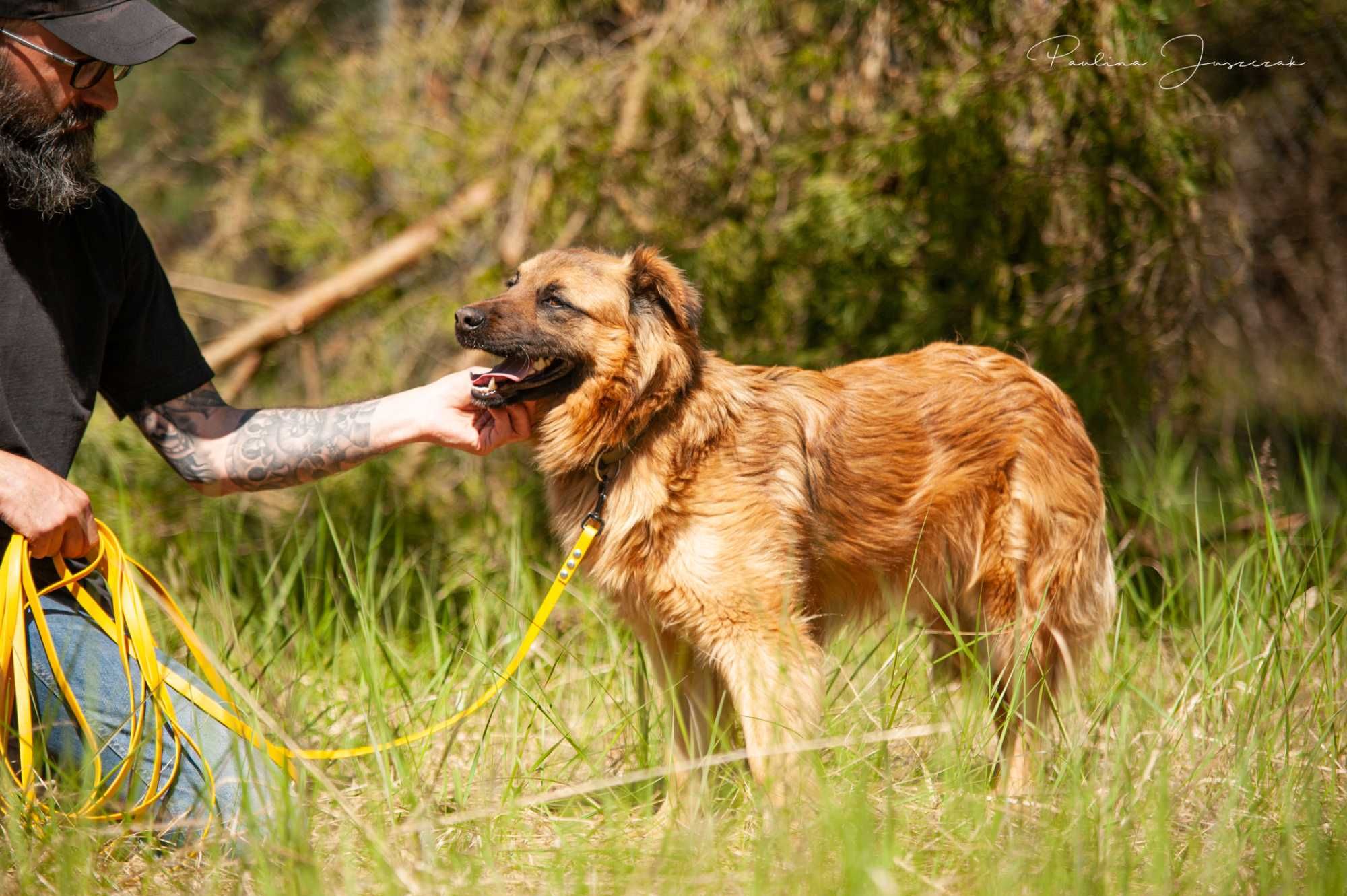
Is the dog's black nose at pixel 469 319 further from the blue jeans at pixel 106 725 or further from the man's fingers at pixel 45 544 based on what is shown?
the blue jeans at pixel 106 725

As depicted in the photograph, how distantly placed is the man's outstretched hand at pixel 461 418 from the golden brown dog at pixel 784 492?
0.31ft

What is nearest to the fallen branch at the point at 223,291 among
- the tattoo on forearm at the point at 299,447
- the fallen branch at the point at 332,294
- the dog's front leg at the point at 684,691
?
the fallen branch at the point at 332,294

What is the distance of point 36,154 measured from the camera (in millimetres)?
3059

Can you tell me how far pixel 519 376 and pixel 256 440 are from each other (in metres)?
0.86

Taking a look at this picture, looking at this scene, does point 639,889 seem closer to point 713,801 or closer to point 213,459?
point 713,801

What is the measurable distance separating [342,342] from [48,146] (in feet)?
11.6

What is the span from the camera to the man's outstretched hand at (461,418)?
10.9 feet

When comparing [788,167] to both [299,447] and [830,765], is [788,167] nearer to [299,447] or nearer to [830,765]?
[299,447]

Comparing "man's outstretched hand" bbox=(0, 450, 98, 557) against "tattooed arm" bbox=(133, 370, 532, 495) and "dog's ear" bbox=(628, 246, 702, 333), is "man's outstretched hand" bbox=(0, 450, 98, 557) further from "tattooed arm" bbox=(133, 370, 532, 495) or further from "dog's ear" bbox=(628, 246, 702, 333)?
"dog's ear" bbox=(628, 246, 702, 333)

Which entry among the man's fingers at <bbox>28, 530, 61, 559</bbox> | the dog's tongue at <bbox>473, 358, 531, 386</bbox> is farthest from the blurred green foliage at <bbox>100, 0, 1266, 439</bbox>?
the man's fingers at <bbox>28, 530, 61, 559</bbox>

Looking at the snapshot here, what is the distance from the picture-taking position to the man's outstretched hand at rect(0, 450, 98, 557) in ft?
9.12

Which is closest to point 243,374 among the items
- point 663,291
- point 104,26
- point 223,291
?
point 223,291

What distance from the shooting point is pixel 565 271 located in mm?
3527

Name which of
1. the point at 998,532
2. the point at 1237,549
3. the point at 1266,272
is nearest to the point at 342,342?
the point at 998,532
